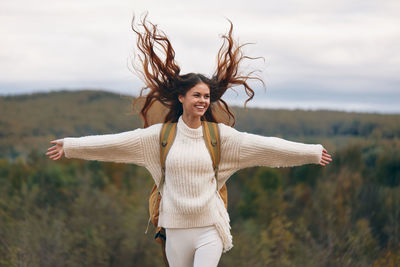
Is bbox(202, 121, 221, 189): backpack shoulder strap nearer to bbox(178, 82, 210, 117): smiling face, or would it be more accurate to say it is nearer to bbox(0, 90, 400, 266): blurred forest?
bbox(178, 82, 210, 117): smiling face

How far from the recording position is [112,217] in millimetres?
18531

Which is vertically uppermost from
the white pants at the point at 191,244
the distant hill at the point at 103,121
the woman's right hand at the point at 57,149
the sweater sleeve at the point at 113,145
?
the sweater sleeve at the point at 113,145

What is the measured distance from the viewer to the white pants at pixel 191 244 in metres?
4.79

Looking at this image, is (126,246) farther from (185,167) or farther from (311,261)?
(185,167)

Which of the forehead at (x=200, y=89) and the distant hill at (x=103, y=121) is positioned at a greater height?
the forehead at (x=200, y=89)

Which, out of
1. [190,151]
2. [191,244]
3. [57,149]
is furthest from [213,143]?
[57,149]

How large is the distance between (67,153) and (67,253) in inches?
402

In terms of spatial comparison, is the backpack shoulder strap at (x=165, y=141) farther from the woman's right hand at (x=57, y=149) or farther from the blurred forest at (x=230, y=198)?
the woman's right hand at (x=57, y=149)

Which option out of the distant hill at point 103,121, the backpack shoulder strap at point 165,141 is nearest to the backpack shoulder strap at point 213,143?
the backpack shoulder strap at point 165,141

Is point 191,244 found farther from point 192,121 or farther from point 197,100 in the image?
point 197,100

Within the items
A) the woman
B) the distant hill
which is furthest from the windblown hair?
the distant hill

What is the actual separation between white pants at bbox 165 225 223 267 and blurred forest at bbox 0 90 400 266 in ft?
4.01

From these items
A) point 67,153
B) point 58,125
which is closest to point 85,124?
point 58,125

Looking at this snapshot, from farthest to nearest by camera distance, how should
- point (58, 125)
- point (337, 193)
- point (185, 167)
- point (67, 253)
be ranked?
point (58, 125) < point (337, 193) < point (67, 253) < point (185, 167)
